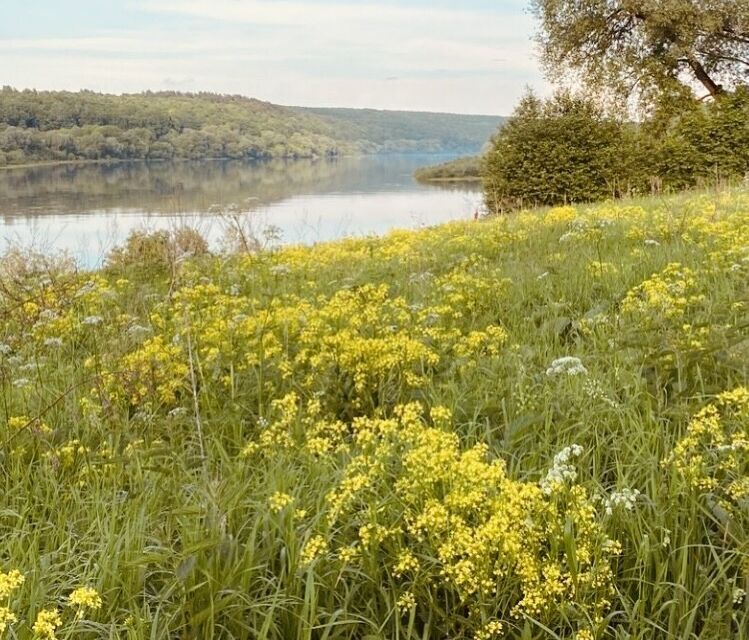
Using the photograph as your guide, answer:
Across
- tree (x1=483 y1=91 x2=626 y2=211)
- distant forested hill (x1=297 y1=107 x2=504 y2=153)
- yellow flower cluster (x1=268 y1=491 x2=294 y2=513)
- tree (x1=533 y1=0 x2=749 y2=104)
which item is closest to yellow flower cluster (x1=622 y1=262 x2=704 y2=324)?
yellow flower cluster (x1=268 y1=491 x2=294 y2=513)

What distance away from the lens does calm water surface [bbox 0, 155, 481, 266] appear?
27.7 ft

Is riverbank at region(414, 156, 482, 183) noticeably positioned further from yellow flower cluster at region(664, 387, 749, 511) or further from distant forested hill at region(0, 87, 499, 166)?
yellow flower cluster at region(664, 387, 749, 511)

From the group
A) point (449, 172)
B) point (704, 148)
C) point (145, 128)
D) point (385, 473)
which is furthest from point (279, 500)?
point (449, 172)

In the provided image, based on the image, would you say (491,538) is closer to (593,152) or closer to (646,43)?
(593,152)

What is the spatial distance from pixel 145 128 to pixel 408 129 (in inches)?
2967

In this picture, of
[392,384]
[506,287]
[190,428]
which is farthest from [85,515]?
[506,287]

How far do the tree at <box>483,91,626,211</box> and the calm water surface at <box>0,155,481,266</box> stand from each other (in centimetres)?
129

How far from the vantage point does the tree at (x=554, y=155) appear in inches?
633

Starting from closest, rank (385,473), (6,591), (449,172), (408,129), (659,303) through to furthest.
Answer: (6,591) < (385,473) < (659,303) < (449,172) < (408,129)

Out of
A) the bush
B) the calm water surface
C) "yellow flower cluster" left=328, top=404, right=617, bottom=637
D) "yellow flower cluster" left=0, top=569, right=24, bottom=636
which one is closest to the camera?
"yellow flower cluster" left=0, top=569, right=24, bottom=636

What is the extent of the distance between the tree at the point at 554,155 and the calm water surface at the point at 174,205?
1290 millimetres

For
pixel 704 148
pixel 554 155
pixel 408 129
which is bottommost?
pixel 554 155

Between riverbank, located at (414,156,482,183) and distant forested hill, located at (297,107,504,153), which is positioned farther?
distant forested hill, located at (297,107,504,153)

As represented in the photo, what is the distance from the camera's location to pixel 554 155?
1606 cm
